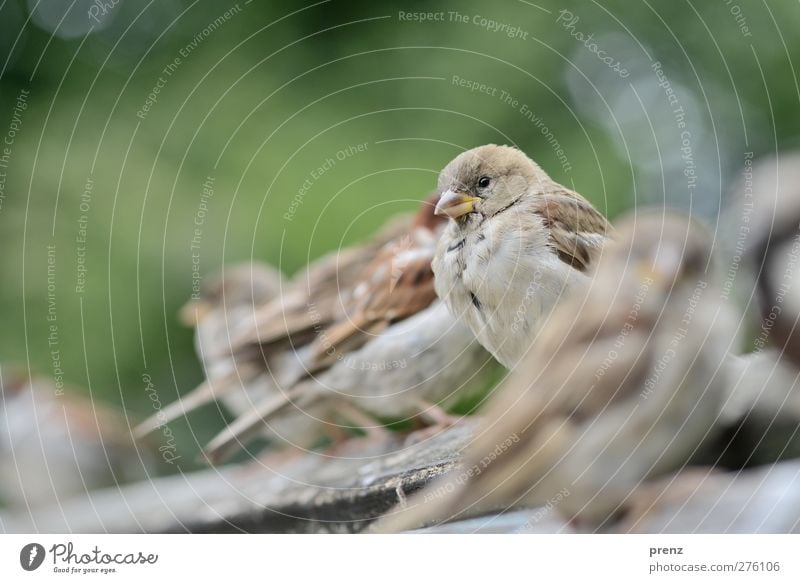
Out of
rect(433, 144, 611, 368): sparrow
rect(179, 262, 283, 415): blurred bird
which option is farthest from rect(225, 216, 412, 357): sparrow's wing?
rect(433, 144, 611, 368): sparrow

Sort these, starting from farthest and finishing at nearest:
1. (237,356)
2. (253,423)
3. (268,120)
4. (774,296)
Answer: (268,120), (237,356), (253,423), (774,296)

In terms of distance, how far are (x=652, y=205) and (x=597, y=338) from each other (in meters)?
0.29

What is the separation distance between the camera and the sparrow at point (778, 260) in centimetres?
85

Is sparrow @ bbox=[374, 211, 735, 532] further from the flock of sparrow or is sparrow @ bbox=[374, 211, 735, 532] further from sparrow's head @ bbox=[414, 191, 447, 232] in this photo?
sparrow's head @ bbox=[414, 191, 447, 232]

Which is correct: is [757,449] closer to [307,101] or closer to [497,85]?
[497,85]

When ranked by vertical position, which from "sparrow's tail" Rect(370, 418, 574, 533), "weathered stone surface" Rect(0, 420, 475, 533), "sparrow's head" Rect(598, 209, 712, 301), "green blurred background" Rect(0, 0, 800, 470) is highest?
"green blurred background" Rect(0, 0, 800, 470)

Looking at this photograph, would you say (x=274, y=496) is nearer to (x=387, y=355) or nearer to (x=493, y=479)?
(x=387, y=355)

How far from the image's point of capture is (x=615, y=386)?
0.73 meters

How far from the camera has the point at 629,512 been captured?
0.82m

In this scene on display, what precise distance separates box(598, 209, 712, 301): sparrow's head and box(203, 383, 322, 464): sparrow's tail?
482 mm

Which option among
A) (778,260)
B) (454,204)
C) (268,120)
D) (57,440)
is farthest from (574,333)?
(57,440)

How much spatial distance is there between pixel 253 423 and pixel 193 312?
33 cm

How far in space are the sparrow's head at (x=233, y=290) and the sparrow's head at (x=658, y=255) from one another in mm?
720

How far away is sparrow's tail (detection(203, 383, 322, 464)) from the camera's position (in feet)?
3.50
